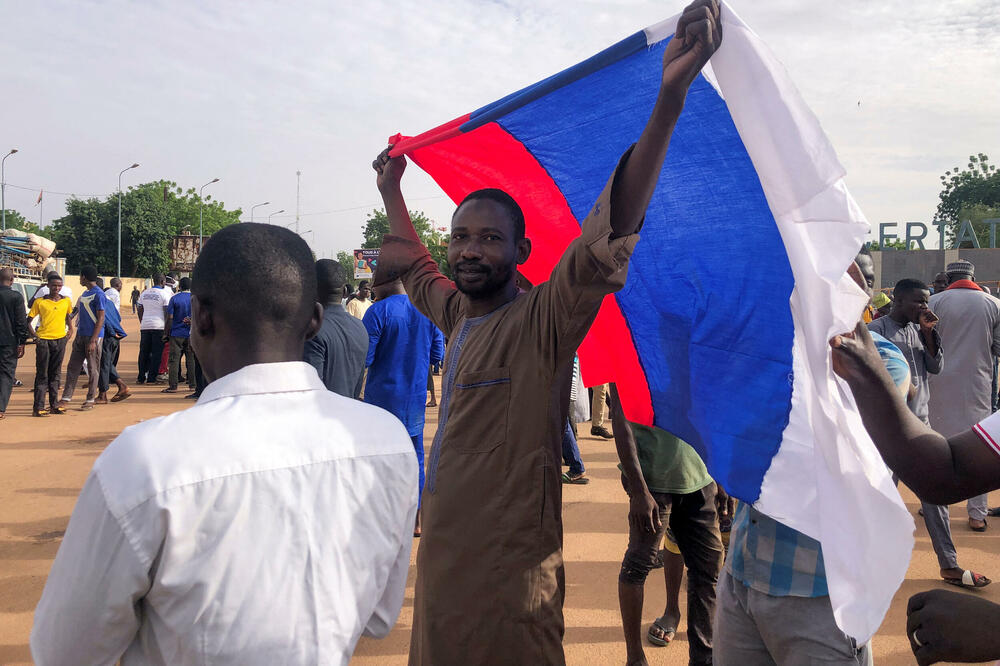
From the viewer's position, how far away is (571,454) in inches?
276

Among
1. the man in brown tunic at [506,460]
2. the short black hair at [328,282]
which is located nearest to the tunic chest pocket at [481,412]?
the man in brown tunic at [506,460]

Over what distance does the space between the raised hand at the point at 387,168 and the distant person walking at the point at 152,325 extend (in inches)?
429

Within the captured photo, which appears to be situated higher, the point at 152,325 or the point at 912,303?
the point at 912,303

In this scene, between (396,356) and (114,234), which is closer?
(396,356)

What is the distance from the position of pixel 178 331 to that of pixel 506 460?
11220mm

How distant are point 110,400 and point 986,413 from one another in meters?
12.5

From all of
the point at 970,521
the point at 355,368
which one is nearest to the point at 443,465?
the point at 355,368

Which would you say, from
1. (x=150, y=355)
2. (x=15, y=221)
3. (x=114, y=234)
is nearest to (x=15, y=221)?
(x=15, y=221)

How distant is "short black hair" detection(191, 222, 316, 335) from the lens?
52.7 inches

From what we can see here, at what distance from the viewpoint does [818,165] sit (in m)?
1.63

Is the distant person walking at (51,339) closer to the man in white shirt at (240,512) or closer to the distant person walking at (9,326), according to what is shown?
the distant person walking at (9,326)

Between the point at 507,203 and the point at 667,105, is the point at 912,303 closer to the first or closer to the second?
the point at 507,203

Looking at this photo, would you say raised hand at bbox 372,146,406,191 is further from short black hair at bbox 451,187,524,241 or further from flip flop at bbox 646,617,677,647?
flip flop at bbox 646,617,677,647

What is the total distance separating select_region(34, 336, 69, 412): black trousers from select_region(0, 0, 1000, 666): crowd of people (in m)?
9.30
